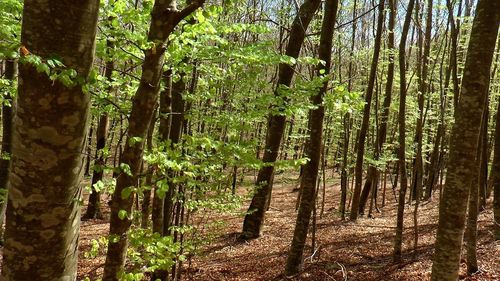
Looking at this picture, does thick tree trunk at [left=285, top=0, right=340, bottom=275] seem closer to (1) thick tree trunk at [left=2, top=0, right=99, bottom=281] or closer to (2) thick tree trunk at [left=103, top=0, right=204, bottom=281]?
(2) thick tree trunk at [left=103, top=0, right=204, bottom=281]

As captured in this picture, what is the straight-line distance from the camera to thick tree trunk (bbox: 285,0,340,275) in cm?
740

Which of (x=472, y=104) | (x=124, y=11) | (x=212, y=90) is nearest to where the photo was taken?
(x=124, y=11)

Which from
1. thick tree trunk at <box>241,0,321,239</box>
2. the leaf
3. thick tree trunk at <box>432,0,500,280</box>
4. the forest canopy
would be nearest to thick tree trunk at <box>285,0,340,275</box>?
the forest canopy

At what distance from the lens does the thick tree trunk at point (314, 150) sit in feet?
24.3

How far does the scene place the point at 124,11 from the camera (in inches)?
173

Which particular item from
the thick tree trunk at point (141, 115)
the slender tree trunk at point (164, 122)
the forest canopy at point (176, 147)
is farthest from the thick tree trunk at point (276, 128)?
the thick tree trunk at point (141, 115)

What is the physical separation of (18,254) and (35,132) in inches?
25.6

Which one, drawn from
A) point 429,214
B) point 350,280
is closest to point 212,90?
point 350,280

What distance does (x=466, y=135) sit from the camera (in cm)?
509

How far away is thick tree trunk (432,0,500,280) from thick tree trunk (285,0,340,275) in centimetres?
248

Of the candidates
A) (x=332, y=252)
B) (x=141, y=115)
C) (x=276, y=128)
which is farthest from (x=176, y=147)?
(x=332, y=252)

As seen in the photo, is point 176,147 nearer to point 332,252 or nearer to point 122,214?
point 122,214

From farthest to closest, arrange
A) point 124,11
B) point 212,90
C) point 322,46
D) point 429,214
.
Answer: point 429,214, point 322,46, point 212,90, point 124,11

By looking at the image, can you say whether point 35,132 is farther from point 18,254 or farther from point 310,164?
point 310,164
